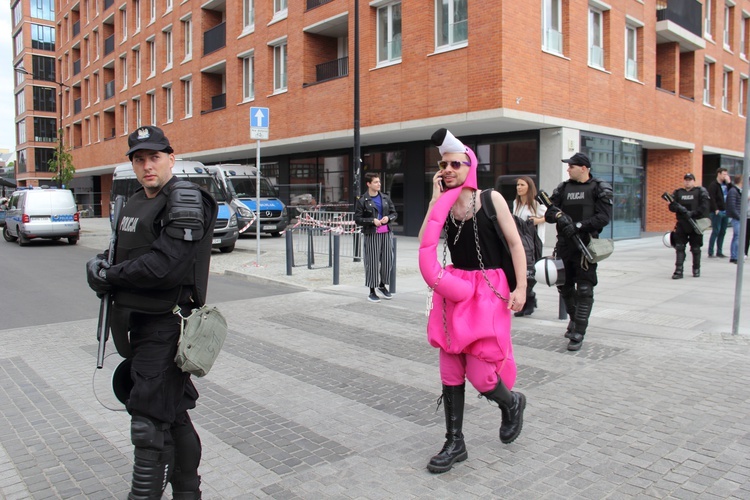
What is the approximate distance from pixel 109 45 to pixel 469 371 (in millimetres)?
44502

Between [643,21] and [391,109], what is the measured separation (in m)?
9.46

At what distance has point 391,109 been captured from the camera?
60.4 feet

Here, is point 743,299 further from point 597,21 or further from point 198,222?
point 597,21

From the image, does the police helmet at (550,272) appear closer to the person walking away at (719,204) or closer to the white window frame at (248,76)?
the person walking away at (719,204)

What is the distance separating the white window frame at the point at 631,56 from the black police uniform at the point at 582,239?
16.1 meters

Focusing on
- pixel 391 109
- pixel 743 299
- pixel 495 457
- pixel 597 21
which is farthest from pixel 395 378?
pixel 597 21

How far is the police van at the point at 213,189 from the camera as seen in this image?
16375 millimetres

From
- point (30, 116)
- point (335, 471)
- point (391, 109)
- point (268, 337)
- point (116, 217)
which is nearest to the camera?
point (116, 217)

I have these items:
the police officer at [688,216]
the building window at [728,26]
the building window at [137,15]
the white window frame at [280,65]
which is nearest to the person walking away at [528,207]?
the police officer at [688,216]

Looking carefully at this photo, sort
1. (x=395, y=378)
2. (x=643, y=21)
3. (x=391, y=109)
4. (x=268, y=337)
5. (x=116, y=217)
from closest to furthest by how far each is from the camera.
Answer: (x=116, y=217)
(x=395, y=378)
(x=268, y=337)
(x=391, y=109)
(x=643, y=21)

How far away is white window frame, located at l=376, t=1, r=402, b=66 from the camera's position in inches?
733

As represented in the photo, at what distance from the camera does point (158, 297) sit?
2.77 meters

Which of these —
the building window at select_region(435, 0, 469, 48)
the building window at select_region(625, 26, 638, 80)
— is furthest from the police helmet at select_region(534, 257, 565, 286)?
the building window at select_region(625, 26, 638, 80)

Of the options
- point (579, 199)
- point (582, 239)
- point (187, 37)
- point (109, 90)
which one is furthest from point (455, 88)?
point (109, 90)
